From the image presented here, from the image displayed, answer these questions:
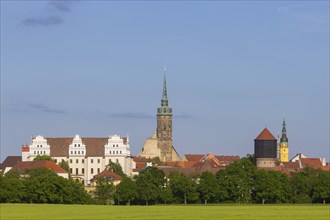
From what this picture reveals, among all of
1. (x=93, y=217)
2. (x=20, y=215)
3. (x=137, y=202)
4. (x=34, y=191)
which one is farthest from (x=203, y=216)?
(x=137, y=202)

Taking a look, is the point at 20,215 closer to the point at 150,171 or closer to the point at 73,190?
the point at 73,190

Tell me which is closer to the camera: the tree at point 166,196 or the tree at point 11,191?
the tree at point 11,191

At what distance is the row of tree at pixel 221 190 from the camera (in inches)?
5305

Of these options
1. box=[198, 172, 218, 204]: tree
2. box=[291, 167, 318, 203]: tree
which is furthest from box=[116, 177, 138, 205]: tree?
box=[291, 167, 318, 203]: tree

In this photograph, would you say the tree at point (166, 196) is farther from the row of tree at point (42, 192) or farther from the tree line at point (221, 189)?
the row of tree at point (42, 192)

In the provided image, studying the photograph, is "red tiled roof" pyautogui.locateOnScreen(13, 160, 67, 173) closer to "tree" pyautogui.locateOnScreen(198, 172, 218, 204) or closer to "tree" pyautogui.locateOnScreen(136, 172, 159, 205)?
"tree" pyautogui.locateOnScreen(136, 172, 159, 205)

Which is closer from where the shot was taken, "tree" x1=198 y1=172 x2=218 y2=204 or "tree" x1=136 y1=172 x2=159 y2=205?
"tree" x1=136 y1=172 x2=159 y2=205

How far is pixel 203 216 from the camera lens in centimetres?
8000

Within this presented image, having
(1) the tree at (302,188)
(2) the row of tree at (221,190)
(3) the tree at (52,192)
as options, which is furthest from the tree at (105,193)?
(1) the tree at (302,188)

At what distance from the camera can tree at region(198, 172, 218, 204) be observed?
136 meters

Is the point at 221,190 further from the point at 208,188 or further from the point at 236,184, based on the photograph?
the point at 236,184

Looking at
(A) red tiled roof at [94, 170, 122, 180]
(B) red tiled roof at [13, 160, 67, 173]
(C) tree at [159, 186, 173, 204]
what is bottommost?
(C) tree at [159, 186, 173, 204]

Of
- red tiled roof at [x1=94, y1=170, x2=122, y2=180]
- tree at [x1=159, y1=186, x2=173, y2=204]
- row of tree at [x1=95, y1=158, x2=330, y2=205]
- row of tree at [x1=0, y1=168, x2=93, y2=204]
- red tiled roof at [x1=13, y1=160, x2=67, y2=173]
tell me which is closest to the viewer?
row of tree at [x1=0, y1=168, x2=93, y2=204]

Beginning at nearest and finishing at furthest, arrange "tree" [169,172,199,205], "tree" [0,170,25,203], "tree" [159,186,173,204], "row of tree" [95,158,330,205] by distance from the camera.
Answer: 1. "tree" [0,170,25,203]
2. "row of tree" [95,158,330,205]
3. "tree" [159,186,173,204]
4. "tree" [169,172,199,205]
